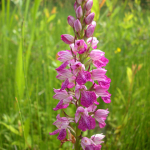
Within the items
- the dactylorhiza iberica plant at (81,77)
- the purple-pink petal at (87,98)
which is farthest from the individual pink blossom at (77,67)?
the purple-pink petal at (87,98)

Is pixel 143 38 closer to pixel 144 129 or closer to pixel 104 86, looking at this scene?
pixel 144 129

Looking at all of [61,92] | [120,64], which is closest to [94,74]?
[61,92]

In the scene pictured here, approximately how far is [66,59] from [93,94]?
0.71ft

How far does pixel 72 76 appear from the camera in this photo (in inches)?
34.1

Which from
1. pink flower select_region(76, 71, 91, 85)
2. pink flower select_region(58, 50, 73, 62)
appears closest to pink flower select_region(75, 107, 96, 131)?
pink flower select_region(76, 71, 91, 85)

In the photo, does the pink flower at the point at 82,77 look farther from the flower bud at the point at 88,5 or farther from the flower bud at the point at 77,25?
the flower bud at the point at 88,5

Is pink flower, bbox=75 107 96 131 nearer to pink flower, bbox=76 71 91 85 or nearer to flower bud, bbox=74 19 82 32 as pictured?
pink flower, bbox=76 71 91 85

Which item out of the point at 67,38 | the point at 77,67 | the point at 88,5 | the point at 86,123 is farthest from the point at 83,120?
the point at 88,5

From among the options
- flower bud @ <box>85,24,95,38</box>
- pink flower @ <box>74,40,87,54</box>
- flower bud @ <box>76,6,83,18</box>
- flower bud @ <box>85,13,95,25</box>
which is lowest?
pink flower @ <box>74,40,87,54</box>

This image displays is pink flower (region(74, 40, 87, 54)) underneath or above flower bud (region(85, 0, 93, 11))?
underneath

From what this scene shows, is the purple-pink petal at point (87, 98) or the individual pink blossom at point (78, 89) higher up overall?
the individual pink blossom at point (78, 89)

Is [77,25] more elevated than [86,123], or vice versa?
[77,25]

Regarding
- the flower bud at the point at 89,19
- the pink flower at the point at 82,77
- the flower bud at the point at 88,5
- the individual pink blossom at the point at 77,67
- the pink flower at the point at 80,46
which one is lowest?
the pink flower at the point at 82,77

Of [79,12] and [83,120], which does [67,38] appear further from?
[83,120]
